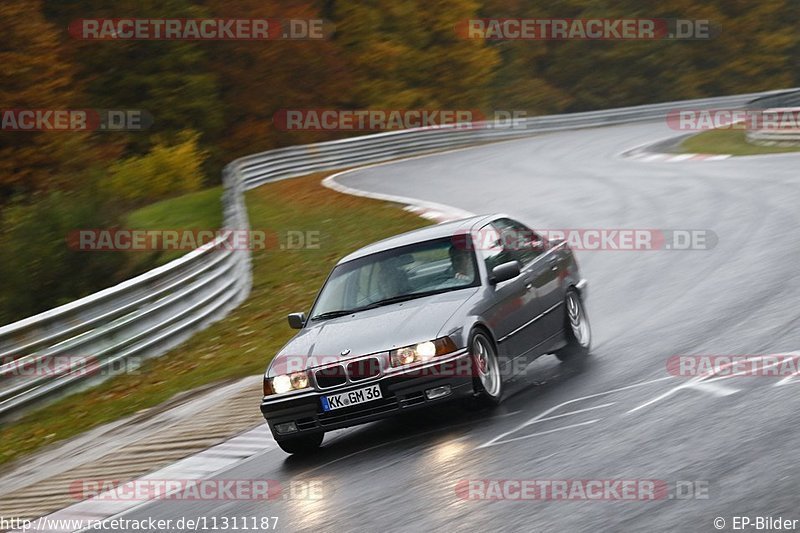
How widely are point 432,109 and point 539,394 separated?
177ft

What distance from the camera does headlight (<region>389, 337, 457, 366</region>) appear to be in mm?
8672

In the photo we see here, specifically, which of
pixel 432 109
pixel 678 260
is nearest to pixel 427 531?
pixel 678 260

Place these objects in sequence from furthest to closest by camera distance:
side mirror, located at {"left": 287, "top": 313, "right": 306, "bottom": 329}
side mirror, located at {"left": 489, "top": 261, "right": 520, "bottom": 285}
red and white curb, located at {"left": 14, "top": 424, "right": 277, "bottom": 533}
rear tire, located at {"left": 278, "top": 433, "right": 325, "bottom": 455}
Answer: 1. side mirror, located at {"left": 287, "top": 313, "right": 306, "bottom": 329}
2. side mirror, located at {"left": 489, "top": 261, "right": 520, "bottom": 285}
3. rear tire, located at {"left": 278, "top": 433, "right": 325, "bottom": 455}
4. red and white curb, located at {"left": 14, "top": 424, "right": 277, "bottom": 533}

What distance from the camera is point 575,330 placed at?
37.2 feet

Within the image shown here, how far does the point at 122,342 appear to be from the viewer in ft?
45.8

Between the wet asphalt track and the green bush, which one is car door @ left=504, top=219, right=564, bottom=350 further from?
the green bush

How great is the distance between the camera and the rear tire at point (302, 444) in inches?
356

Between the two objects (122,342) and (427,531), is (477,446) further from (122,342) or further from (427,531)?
(122,342)

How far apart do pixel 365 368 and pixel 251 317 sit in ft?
26.1

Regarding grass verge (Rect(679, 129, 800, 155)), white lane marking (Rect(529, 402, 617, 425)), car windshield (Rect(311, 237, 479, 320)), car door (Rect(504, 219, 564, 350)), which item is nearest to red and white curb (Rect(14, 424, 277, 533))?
car windshield (Rect(311, 237, 479, 320))

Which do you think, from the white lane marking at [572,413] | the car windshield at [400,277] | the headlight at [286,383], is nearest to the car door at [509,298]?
the car windshield at [400,277]

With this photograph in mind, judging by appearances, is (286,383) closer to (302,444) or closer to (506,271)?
(302,444)

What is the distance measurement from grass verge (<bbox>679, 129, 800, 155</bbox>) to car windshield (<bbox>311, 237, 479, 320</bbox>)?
1970 cm

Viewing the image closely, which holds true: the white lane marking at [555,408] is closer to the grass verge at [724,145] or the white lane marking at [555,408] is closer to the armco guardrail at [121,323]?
the armco guardrail at [121,323]
